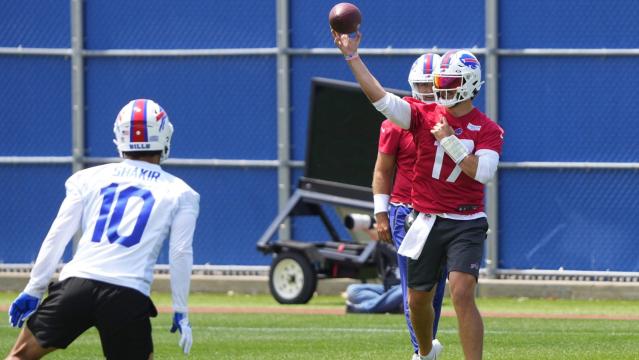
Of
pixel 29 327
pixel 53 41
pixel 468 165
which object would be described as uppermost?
pixel 53 41

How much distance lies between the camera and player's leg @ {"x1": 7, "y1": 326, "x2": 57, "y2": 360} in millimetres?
7059

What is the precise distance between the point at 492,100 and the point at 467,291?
33.5 ft

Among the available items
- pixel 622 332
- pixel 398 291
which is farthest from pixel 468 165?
pixel 398 291

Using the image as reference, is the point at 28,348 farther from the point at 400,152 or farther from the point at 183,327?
the point at 400,152

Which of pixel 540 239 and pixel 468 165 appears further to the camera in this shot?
pixel 540 239

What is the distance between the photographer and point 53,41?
69.5 ft

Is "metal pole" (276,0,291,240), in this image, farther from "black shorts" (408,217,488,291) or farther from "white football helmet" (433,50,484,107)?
"white football helmet" (433,50,484,107)

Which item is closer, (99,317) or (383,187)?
(99,317)

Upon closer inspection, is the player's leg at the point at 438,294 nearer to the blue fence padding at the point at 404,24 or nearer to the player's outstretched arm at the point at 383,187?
the player's outstretched arm at the point at 383,187

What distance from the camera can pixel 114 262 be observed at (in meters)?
7.06

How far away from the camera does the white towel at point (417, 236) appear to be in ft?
31.1

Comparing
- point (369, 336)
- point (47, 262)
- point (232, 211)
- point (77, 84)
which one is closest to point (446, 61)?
point (47, 262)

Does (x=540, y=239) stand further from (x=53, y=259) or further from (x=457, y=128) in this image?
(x=53, y=259)

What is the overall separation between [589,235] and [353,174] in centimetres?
330
